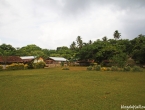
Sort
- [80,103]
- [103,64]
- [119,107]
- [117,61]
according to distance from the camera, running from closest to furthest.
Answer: [119,107] → [80,103] → [117,61] → [103,64]

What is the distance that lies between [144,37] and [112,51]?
10202 mm

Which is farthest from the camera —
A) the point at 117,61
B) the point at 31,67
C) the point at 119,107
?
the point at 31,67

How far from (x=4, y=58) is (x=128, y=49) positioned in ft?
125

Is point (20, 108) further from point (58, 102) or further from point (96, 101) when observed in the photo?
point (96, 101)

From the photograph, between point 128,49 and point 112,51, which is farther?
point 128,49

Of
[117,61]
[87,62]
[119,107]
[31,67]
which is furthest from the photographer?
[87,62]

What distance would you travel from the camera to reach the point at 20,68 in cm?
3122

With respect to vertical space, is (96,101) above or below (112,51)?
below

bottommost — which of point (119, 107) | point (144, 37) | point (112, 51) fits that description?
point (119, 107)

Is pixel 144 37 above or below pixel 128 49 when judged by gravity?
above

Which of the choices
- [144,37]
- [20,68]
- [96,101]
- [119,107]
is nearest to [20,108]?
[96,101]

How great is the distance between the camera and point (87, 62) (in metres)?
53.8

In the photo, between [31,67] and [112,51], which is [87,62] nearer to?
[112,51]

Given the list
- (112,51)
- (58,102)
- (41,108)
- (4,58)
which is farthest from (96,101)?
(112,51)
